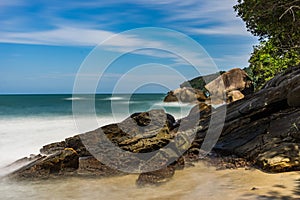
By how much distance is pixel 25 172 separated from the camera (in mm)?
9609

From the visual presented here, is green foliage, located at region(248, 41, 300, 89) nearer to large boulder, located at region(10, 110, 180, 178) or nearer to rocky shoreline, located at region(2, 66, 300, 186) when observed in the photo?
rocky shoreline, located at region(2, 66, 300, 186)

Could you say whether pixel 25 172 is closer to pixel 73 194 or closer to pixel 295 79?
pixel 73 194

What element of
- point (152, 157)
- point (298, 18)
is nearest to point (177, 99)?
point (298, 18)

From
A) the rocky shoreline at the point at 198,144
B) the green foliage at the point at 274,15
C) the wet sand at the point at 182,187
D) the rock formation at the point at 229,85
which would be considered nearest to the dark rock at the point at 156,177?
the rocky shoreline at the point at 198,144

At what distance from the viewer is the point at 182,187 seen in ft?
26.1

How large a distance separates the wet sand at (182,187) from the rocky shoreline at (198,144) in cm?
43

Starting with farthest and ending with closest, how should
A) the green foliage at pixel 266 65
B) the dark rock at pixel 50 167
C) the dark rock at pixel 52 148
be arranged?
1. the green foliage at pixel 266 65
2. the dark rock at pixel 52 148
3. the dark rock at pixel 50 167

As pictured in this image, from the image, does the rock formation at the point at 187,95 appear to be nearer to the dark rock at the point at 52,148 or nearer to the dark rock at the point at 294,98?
the dark rock at the point at 52,148

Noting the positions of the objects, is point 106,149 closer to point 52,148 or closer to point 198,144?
point 198,144

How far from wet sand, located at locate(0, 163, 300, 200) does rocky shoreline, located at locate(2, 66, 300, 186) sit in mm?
426

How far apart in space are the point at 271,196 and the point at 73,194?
4855mm

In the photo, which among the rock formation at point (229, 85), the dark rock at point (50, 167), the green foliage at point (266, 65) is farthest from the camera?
the rock formation at point (229, 85)

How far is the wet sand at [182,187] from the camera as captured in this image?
22.9 ft

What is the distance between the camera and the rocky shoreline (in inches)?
352
